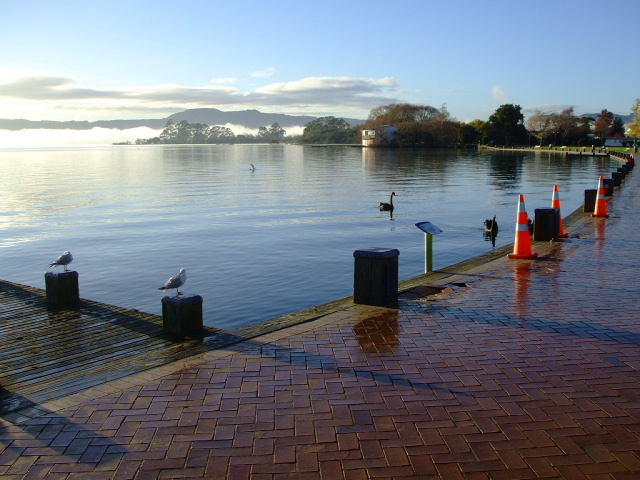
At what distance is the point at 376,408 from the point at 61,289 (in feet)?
20.3

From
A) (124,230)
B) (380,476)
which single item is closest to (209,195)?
(124,230)

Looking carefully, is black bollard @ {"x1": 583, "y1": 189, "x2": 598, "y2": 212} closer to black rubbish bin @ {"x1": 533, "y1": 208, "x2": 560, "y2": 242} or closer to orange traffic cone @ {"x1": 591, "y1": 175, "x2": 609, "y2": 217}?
orange traffic cone @ {"x1": 591, "y1": 175, "x2": 609, "y2": 217}

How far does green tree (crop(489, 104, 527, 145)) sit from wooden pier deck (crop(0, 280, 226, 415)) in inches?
5661

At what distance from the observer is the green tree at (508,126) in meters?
141

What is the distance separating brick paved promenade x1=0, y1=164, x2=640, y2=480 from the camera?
377 cm

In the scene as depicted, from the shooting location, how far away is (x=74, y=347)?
6.90m

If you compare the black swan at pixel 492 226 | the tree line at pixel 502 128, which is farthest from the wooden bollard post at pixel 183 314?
the tree line at pixel 502 128

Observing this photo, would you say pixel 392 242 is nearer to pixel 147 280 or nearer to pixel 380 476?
pixel 147 280

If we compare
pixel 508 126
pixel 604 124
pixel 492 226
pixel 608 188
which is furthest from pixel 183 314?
pixel 604 124

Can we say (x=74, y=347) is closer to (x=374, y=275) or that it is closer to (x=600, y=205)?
(x=374, y=275)

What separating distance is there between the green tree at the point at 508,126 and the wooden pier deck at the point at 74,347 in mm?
143781

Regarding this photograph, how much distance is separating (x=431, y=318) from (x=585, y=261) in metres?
4.66

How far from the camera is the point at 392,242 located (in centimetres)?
2008

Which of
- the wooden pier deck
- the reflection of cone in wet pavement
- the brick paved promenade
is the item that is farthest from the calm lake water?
the brick paved promenade
